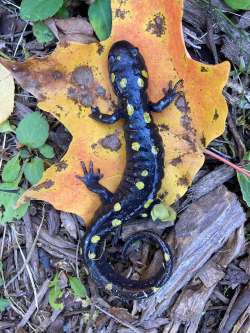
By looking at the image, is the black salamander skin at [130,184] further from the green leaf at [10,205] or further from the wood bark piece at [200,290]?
the green leaf at [10,205]

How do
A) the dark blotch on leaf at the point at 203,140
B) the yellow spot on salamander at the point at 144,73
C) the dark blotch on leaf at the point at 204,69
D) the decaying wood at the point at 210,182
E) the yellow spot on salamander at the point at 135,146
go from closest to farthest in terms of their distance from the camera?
the dark blotch on leaf at the point at 204,69
the dark blotch on leaf at the point at 203,140
the yellow spot on salamander at the point at 144,73
the yellow spot on salamander at the point at 135,146
the decaying wood at the point at 210,182

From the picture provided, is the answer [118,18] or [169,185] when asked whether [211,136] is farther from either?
[118,18]

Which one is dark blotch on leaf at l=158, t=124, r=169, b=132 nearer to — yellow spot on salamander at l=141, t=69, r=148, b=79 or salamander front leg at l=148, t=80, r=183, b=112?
salamander front leg at l=148, t=80, r=183, b=112

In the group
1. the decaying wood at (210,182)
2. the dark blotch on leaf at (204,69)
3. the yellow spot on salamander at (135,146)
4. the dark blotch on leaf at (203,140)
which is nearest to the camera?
the dark blotch on leaf at (204,69)

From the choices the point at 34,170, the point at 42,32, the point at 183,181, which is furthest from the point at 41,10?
the point at 183,181

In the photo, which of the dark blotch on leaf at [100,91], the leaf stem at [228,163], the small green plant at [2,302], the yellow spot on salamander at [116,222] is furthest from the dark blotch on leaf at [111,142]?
the small green plant at [2,302]

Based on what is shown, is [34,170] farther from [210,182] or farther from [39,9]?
[210,182]

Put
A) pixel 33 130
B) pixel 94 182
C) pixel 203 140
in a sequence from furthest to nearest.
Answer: pixel 33 130 → pixel 94 182 → pixel 203 140

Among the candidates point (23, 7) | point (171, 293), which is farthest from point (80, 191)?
point (23, 7)
